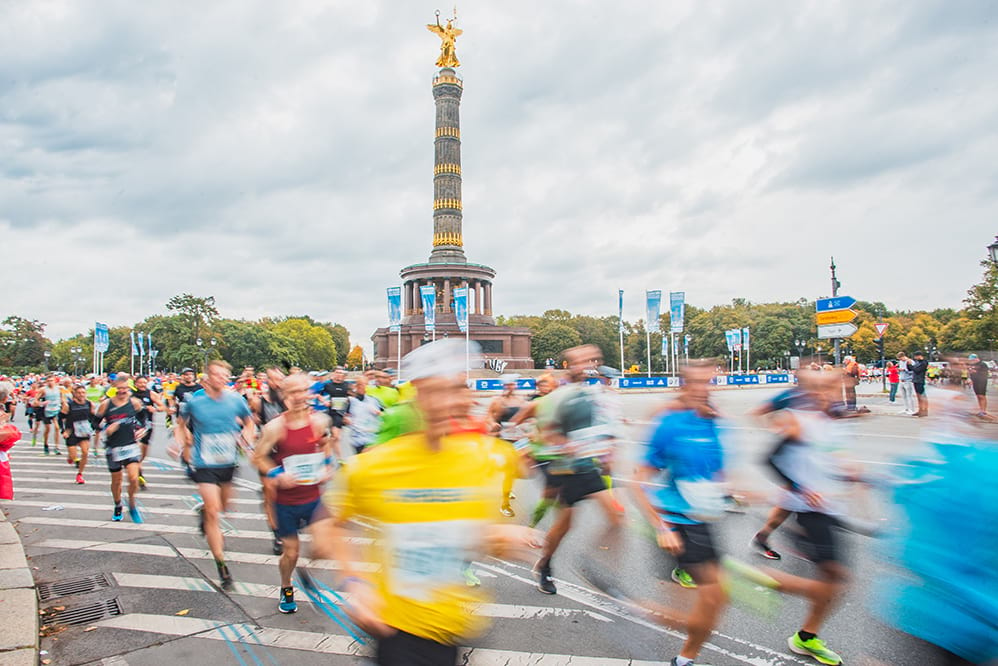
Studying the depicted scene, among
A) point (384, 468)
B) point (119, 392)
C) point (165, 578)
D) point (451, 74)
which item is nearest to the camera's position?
point (384, 468)

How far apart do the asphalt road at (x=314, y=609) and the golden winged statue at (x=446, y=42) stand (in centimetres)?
6616

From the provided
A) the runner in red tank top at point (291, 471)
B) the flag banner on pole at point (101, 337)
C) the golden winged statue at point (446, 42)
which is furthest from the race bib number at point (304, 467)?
the golden winged statue at point (446, 42)

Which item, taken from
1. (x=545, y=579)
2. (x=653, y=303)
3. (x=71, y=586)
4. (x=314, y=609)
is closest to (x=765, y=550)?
(x=545, y=579)

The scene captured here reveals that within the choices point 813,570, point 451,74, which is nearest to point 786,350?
point 451,74

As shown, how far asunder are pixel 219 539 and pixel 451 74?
66084mm

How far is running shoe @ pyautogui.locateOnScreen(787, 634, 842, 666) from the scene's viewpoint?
12.4 feet

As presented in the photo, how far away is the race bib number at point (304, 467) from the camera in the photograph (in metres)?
4.96

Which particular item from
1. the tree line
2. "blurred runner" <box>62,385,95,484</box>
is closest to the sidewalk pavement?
"blurred runner" <box>62,385,95,484</box>

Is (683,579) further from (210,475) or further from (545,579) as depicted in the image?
(210,475)

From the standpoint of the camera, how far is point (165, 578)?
5.74 metres

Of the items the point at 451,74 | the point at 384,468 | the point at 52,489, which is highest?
the point at 451,74

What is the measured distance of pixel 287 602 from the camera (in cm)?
489

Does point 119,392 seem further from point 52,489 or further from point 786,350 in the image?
point 786,350

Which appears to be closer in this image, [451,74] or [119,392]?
[119,392]
